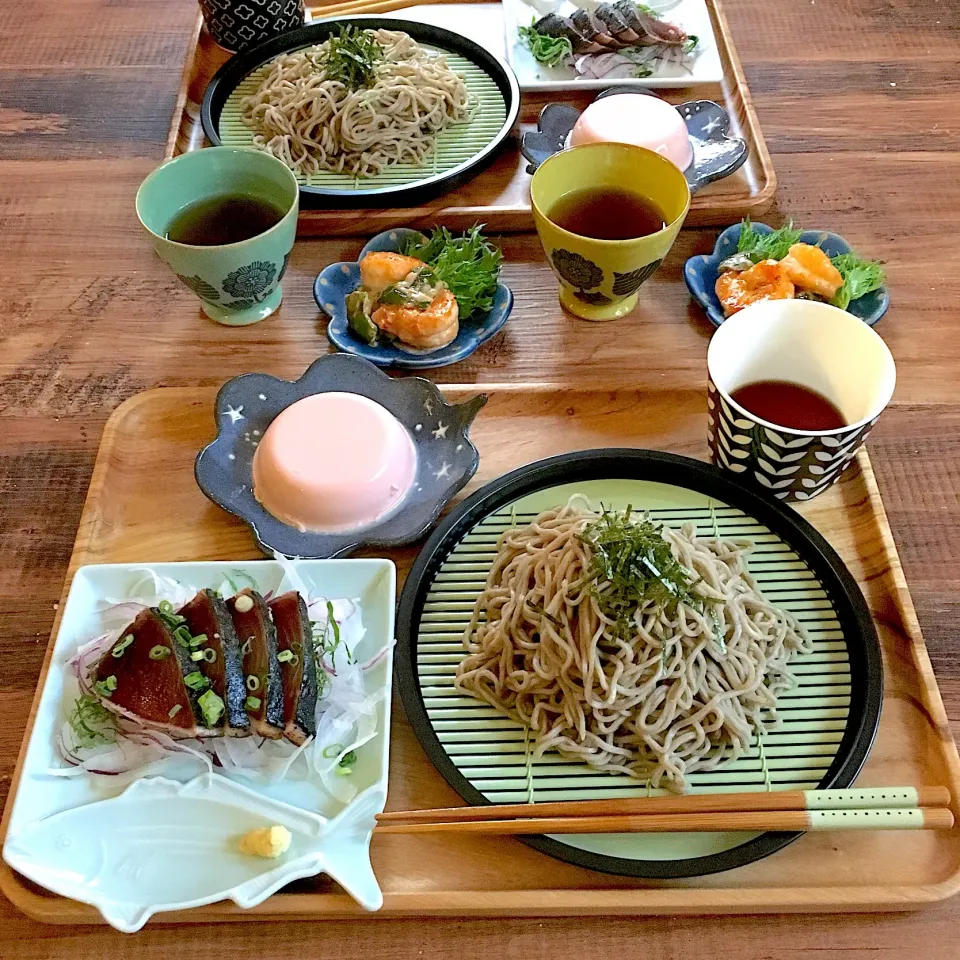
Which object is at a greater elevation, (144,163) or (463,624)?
(144,163)

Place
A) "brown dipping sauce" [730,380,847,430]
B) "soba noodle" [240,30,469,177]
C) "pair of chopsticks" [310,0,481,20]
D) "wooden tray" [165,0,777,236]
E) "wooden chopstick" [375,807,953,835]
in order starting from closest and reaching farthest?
"wooden chopstick" [375,807,953,835] < "brown dipping sauce" [730,380,847,430] < "wooden tray" [165,0,777,236] < "soba noodle" [240,30,469,177] < "pair of chopsticks" [310,0,481,20]

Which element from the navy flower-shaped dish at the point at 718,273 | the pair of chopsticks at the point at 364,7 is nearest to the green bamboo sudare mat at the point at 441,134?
the pair of chopsticks at the point at 364,7

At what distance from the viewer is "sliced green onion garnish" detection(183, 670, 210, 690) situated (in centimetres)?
109

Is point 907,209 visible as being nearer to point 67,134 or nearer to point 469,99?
point 469,99

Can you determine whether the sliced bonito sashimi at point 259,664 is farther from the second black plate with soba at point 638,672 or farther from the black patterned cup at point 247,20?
the black patterned cup at point 247,20

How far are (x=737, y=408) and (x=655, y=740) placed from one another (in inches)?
20.9

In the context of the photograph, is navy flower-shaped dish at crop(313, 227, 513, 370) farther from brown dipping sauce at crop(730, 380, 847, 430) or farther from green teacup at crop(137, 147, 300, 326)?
brown dipping sauce at crop(730, 380, 847, 430)

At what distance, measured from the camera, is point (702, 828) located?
3.47ft

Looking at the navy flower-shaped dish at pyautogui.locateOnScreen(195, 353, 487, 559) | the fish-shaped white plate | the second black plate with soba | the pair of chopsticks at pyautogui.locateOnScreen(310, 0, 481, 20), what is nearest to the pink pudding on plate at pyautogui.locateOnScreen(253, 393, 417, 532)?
the navy flower-shaped dish at pyautogui.locateOnScreen(195, 353, 487, 559)

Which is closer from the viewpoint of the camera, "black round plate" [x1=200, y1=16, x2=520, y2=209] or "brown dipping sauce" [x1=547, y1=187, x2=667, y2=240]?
"brown dipping sauce" [x1=547, y1=187, x2=667, y2=240]

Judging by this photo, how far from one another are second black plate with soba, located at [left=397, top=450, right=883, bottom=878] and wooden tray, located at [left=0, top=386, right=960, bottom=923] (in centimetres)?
5

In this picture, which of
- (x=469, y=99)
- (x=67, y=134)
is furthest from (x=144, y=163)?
(x=469, y=99)

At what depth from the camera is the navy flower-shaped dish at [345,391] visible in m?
1.40

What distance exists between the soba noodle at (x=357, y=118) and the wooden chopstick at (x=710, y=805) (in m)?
1.54
